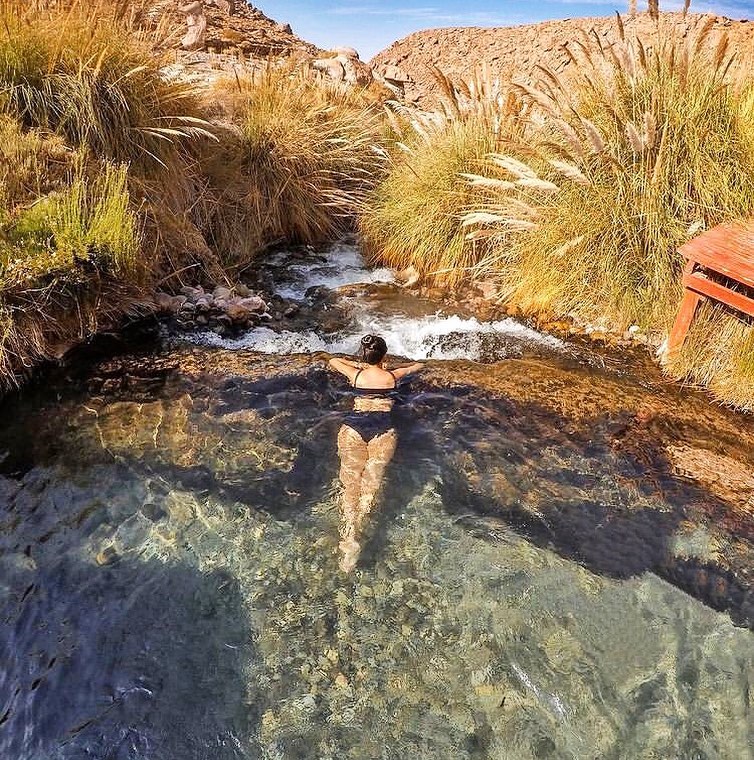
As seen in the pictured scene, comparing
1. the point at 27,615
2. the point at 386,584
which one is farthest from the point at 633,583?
the point at 27,615

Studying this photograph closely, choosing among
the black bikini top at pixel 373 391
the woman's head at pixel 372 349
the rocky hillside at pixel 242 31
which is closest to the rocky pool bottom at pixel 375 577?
the black bikini top at pixel 373 391

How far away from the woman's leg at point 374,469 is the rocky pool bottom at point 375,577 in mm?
90

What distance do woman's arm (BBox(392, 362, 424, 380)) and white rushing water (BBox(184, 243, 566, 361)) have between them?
479 mm

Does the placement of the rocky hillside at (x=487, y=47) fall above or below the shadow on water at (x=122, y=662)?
above

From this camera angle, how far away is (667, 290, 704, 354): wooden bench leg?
14.8 ft

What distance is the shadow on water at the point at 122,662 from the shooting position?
233 centimetres

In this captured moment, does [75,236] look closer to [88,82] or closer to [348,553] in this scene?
[88,82]

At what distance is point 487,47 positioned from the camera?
15.0 metres

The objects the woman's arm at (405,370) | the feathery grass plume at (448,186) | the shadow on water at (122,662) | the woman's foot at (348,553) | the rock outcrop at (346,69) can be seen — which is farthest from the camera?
the rock outcrop at (346,69)

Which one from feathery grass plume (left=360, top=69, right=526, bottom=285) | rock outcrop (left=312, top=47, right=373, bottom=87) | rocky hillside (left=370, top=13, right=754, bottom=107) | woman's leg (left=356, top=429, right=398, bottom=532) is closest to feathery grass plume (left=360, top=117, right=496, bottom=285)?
feathery grass plume (left=360, top=69, right=526, bottom=285)

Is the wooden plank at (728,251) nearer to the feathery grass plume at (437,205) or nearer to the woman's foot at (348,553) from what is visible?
the feathery grass plume at (437,205)

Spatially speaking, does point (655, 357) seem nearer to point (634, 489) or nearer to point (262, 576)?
point (634, 489)

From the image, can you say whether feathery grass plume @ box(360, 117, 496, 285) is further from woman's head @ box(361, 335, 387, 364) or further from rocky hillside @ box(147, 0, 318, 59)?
rocky hillside @ box(147, 0, 318, 59)

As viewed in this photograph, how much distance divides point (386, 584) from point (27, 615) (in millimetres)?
1653
